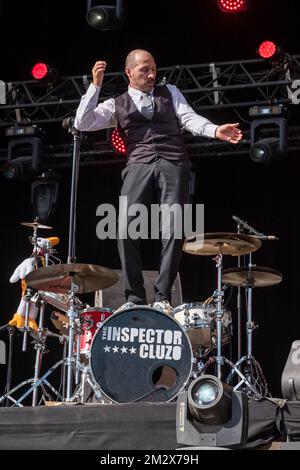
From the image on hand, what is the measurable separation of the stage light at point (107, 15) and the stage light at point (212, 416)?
4.09 meters

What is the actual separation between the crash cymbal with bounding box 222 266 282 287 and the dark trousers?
1.98 metres

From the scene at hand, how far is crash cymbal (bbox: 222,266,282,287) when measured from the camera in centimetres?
663

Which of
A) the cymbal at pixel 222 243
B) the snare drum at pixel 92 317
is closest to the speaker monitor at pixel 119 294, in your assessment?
the snare drum at pixel 92 317

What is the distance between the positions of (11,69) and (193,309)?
4.03m

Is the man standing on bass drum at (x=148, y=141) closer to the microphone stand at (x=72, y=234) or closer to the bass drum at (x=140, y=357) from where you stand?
the bass drum at (x=140, y=357)

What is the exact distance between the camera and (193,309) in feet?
19.9

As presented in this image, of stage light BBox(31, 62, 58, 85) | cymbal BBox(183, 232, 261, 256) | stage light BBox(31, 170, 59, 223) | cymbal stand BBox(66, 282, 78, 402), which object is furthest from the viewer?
stage light BBox(31, 170, 59, 223)

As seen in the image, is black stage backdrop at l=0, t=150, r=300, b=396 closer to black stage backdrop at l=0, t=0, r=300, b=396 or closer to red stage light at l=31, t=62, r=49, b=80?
black stage backdrop at l=0, t=0, r=300, b=396

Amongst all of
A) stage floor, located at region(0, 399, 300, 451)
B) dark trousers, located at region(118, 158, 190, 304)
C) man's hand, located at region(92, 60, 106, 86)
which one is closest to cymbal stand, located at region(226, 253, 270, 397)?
dark trousers, located at region(118, 158, 190, 304)

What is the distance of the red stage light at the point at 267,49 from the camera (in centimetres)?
774

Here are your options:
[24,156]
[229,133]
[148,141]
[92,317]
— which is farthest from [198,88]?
[229,133]

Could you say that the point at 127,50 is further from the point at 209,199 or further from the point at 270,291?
the point at 270,291

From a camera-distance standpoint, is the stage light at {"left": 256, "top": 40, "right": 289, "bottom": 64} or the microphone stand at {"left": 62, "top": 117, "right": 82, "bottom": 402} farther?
the stage light at {"left": 256, "top": 40, "right": 289, "bottom": 64}
